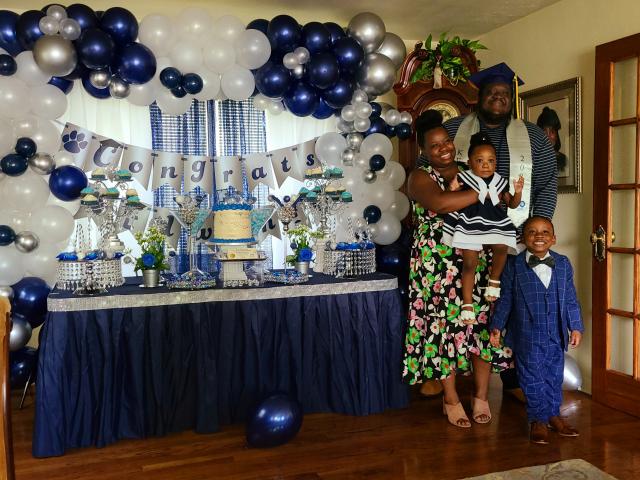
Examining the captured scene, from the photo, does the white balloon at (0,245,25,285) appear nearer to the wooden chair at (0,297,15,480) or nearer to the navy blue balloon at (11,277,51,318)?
the navy blue balloon at (11,277,51,318)

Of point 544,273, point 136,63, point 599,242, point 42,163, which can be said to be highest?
point 136,63

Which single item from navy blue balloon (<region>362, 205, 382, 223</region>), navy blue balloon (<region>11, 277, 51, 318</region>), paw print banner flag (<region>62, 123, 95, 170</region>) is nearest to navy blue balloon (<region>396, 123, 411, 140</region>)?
navy blue balloon (<region>362, 205, 382, 223</region>)

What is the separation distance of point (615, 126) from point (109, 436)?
10.3 ft

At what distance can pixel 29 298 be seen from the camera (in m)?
3.38

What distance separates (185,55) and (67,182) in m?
1.00

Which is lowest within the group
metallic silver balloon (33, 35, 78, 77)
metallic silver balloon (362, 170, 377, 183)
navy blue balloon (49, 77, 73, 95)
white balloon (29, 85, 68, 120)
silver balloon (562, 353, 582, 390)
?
silver balloon (562, 353, 582, 390)

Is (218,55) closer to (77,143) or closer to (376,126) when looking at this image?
(77,143)

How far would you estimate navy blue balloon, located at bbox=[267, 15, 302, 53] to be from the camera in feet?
11.6

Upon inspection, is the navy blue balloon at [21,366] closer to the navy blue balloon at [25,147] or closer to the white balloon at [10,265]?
the white balloon at [10,265]

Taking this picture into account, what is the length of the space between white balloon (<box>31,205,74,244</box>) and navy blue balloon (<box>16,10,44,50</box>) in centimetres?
93

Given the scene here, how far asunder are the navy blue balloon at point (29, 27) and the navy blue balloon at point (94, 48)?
23 centimetres

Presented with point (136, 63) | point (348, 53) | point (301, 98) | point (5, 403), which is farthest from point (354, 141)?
point (5, 403)

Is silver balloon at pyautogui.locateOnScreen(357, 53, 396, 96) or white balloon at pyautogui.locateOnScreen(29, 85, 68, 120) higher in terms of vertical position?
silver balloon at pyautogui.locateOnScreen(357, 53, 396, 96)

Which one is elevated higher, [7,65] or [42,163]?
[7,65]
